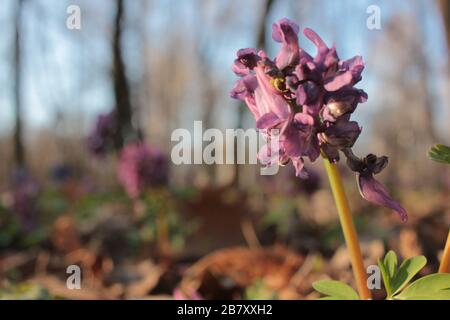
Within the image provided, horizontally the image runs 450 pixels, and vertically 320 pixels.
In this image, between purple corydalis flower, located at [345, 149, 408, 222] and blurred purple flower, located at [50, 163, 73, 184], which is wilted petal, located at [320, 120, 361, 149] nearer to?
purple corydalis flower, located at [345, 149, 408, 222]

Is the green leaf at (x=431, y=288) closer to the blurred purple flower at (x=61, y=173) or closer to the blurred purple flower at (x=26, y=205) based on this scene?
the blurred purple flower at (x=26, y=205)

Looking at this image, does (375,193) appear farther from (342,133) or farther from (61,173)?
(61,173)

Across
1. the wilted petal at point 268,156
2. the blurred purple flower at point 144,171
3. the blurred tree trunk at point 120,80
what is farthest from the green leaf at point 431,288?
the blurred tree trunk at point 120,80

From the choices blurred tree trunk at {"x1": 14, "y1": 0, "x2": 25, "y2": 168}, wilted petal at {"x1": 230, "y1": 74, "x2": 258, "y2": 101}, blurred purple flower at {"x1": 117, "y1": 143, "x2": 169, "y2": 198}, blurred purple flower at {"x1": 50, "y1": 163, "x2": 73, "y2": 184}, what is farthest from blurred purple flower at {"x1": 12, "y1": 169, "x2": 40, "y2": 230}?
blurred tree trunk at {"x1": 14, "y1": 0, "x2": 25, "y2": 168}

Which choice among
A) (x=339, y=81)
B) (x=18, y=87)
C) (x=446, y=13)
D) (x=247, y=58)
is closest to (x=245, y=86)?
(x=247, y=58)
